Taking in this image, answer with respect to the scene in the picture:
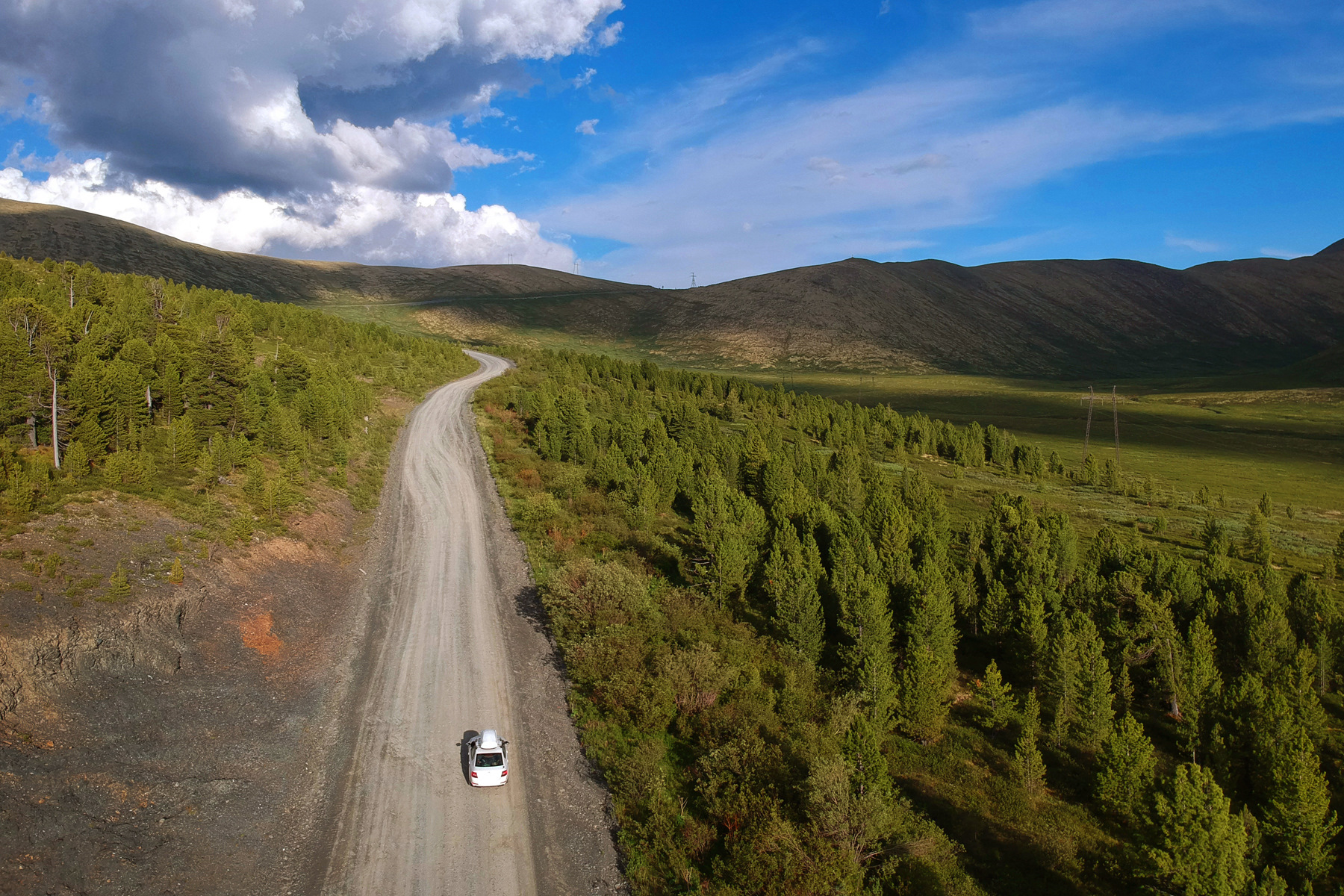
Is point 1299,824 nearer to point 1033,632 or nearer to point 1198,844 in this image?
point 1198,844

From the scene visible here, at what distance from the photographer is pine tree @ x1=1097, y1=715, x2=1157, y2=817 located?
74.7 feet

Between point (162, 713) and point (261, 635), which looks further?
point (261, 635)

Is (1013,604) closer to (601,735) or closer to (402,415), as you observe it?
(601,735)

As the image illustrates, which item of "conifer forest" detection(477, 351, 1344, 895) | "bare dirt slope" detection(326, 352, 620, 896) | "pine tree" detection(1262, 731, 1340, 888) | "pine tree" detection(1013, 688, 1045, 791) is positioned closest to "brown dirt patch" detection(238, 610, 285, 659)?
"bare dirt slope" detection(326, 352, 620, 896)

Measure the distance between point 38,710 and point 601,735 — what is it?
56.3ft

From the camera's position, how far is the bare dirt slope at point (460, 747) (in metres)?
17.8

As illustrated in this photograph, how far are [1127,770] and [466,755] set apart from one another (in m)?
23.3

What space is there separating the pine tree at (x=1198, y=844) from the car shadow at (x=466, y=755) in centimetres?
1963

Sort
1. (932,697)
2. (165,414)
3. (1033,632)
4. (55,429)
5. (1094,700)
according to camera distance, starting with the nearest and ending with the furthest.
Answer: (1094,700) < (932,697) < (1033,632) < (55,429) < (165,414)

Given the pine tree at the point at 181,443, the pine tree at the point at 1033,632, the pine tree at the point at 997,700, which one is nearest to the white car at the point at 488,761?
the pine tree at the point at 997,700

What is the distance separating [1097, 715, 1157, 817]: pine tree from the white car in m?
21.0

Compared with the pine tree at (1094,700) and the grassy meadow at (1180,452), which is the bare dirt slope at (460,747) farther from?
the grassy meadow at (1180,452)

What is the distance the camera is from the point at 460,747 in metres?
22.7

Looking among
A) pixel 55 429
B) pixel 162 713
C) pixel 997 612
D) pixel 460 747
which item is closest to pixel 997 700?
pixel 997 612
